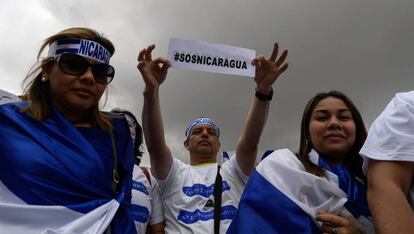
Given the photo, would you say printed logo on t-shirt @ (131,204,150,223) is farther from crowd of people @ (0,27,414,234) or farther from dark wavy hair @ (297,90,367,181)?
dark wavy hair @ (297,90,367,181)

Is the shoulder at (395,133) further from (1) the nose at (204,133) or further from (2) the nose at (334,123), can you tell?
(1) the nose at (204,133)

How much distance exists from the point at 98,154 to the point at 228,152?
3693 millimetres

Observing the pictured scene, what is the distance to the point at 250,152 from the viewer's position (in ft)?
11.3

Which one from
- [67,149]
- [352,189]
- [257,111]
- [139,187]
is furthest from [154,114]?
[352,189]

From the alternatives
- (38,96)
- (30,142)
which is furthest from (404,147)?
(38,96)

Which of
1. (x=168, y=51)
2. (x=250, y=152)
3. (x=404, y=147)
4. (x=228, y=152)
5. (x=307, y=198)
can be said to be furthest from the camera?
(x=228, y=152)

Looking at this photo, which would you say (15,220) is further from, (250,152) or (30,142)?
(250,152)

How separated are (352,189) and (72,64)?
5.84ft

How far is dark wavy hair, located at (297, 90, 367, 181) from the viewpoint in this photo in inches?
88.9

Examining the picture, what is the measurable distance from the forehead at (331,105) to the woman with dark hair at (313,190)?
51 millimetres

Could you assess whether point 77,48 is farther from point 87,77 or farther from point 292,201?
point 292,201

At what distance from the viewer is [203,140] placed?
407 centimetres

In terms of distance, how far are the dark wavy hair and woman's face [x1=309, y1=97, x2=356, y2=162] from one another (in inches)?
2.2

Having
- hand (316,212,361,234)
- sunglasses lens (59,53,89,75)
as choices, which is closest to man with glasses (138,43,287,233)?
sunglasses lens (59,53,89,75)
